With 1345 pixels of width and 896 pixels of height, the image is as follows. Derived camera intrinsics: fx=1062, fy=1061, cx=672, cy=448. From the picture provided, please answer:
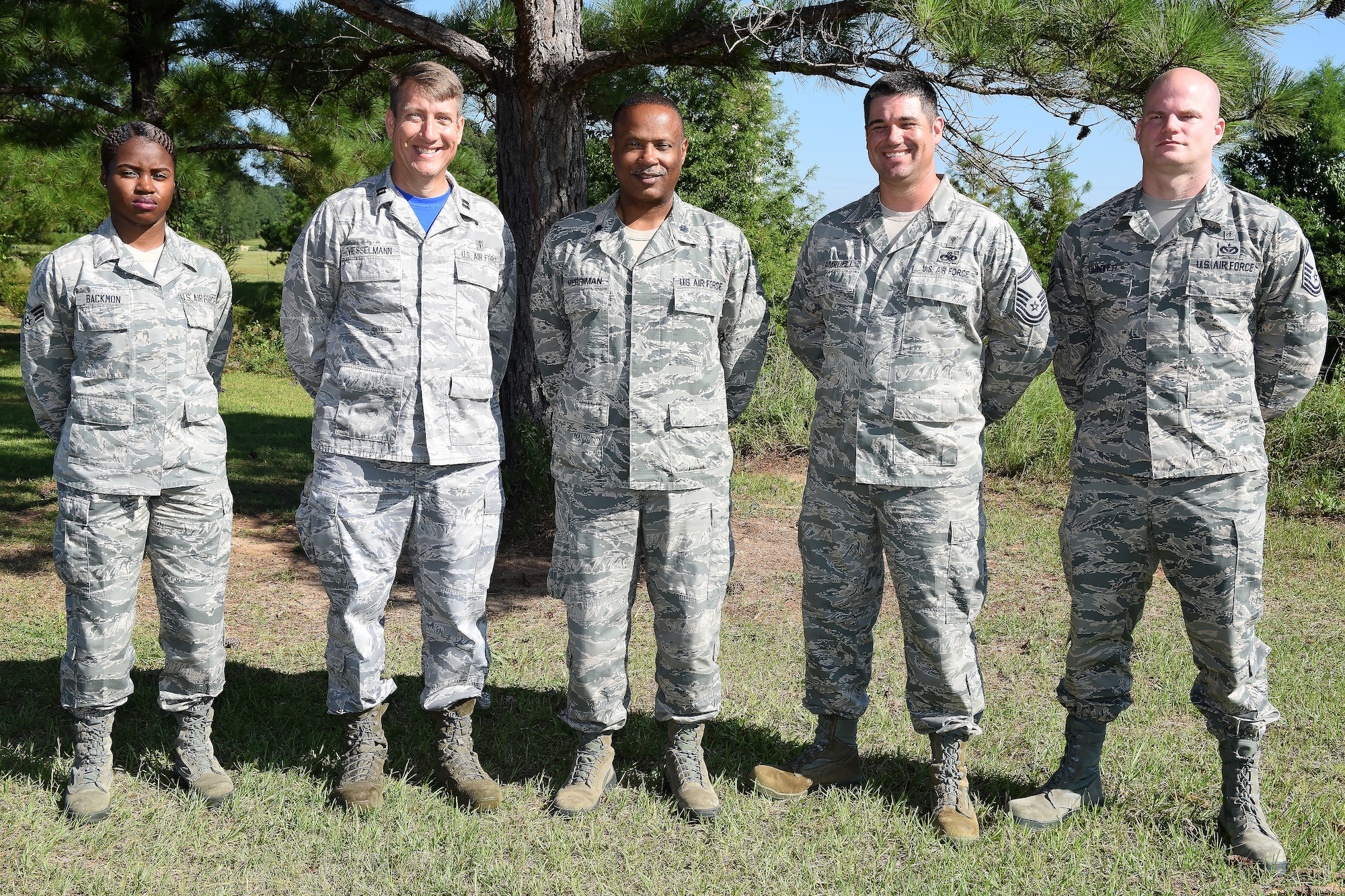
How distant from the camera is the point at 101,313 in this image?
324cm

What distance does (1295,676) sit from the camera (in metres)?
4.63

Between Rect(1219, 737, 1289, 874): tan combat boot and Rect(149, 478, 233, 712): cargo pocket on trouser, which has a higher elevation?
Rect(149, 478, 233, 712): cargo pocket on trouser

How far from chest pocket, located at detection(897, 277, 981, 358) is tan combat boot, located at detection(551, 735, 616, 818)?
1.57 metres

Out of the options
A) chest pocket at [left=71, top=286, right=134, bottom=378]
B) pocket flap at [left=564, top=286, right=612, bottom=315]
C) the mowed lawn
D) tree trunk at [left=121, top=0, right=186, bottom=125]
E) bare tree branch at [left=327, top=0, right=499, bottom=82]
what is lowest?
the mowed lawn

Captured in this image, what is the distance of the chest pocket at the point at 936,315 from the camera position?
10.2 ft

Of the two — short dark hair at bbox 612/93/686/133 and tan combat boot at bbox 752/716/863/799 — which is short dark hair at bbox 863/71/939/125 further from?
tan combat boot at bbox 752/716/863/799

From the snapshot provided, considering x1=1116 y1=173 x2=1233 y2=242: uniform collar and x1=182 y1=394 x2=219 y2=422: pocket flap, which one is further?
x1=182 y1=394 x2=219 y2=422: pocket flap

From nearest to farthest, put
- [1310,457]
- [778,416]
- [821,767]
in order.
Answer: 1. [821,767]
2. [1310,457]
3. [778,416]

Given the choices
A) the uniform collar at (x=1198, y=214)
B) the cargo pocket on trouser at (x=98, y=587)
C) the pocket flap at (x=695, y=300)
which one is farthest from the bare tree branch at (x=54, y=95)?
the uniform collar at (x=1198, y=214)

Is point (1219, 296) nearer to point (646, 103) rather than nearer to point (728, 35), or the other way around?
point (646, 103)

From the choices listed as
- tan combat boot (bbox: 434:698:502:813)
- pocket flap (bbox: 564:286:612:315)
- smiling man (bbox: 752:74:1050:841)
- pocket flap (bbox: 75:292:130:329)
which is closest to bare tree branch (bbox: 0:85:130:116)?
pocket flap (bbox: 75:292:130:329)

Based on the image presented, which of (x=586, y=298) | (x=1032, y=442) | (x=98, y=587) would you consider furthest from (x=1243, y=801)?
(x=1032, y=442)

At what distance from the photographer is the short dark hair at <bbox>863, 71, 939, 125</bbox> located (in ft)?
10.1

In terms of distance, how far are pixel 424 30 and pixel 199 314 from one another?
125 inches
